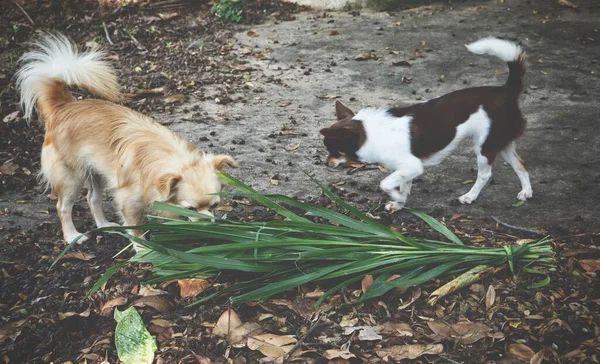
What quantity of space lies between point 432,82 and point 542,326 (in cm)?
451

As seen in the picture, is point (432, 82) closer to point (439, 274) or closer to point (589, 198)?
point (589, 198)

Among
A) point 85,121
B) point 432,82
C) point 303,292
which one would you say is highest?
point 85,121

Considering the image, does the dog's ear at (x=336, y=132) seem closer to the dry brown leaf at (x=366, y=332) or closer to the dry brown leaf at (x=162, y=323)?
the dry brown leaf at (x=366, y=332)

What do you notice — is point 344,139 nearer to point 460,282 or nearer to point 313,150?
point 313,150

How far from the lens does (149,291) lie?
3.54m

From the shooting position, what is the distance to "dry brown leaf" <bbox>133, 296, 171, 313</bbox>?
339 cm

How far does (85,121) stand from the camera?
168 inches

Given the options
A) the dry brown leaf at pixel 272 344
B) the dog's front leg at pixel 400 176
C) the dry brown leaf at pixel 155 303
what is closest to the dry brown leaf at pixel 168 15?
the dog's front leg at pixel 400 176

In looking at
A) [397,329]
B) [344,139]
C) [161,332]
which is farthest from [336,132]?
[161,332]

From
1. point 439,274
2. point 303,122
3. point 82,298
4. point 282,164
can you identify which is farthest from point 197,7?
point 439,274

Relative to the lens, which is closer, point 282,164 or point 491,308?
point 491,308

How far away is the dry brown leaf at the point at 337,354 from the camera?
2.96 meters

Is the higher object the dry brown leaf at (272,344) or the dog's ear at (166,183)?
the dog's ear at (166,183)

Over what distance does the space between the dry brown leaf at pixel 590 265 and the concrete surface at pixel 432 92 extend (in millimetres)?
655
